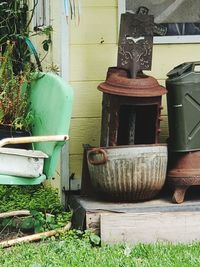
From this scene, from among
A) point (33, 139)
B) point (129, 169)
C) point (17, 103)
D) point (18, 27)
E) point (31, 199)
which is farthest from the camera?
point (18, 27)

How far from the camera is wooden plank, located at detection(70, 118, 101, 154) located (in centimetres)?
545

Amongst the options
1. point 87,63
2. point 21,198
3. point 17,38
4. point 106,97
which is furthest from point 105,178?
point 17,38

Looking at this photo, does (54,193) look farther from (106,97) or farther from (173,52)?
(173,52)

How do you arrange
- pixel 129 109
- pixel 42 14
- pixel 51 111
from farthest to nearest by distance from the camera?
1. pixel 42 14
2. pixel 129 109
3. pixel 51 111

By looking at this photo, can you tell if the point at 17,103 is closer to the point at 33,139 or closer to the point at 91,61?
the point at 91,61

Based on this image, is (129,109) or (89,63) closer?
(129,109)

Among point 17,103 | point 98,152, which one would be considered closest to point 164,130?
point 98,152

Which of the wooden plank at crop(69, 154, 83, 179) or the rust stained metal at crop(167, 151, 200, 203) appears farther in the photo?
the wooden plank at crop(69, 154, 83, 179)

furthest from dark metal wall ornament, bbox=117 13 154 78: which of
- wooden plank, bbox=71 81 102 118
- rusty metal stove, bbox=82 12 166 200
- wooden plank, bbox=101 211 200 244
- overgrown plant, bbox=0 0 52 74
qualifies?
overgrown plant, bbox=0 0 52 74

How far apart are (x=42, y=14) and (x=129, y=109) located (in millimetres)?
2079

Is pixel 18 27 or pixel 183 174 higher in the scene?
pixel 18 27

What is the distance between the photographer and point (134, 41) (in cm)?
516

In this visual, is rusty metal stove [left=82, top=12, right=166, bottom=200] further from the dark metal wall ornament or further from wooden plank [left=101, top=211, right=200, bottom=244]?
wooden plank [left=101, top=211, right=200, bottom=244]

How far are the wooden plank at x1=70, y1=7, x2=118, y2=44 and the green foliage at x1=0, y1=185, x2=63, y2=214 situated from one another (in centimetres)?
119
